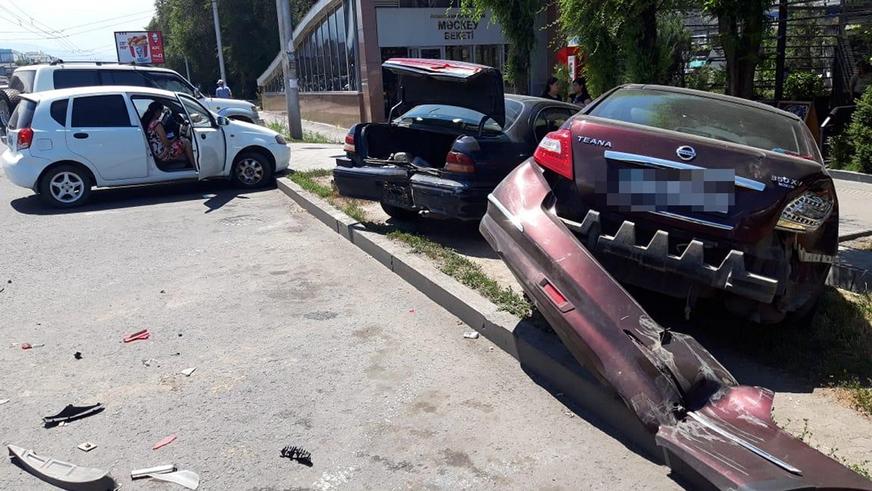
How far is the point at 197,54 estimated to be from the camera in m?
60.9

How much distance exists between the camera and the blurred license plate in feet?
12.3

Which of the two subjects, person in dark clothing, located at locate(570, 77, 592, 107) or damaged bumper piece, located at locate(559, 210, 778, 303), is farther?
person in dark clothing, located at locate(570, 77, 592, 107)

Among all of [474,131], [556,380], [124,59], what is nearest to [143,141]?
[474,131]

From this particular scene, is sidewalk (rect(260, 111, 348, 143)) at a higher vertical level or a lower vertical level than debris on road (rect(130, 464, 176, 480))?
higher

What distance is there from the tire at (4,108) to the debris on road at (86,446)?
49.4 ft

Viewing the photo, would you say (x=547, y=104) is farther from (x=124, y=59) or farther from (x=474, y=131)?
(x=124, y=59)

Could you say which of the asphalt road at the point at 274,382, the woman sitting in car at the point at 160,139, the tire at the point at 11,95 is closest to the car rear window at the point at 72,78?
the tire at the point at 11,95

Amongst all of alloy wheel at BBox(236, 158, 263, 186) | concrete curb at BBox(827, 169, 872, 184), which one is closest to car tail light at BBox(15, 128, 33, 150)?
alloy wheel at BBox(236, 158, 263, 186)

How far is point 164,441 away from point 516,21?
9521mm

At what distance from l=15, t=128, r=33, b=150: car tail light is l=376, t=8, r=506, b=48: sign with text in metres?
12.2

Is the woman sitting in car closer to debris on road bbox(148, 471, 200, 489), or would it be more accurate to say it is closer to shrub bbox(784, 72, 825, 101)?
debris on road bbox(148, 471, 200, 489)

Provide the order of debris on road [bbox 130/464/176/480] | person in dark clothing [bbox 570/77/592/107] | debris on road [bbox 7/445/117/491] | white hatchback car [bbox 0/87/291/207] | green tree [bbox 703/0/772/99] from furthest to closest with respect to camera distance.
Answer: person in dark clothing [bbox 570/77/592/107] < white hatchback car [bbox 0/87/291/207] < green tree [bbox 703/0/772/99] < debris on road [bbox 130/464/176/480] < debris on road [bbox 7/445/117/491]

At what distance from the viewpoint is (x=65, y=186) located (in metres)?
10.3

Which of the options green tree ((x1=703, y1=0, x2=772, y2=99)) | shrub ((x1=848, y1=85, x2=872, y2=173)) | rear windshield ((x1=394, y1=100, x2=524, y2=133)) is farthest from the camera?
shrub ((x1=848, y1=85, x2=872, y2=173))
